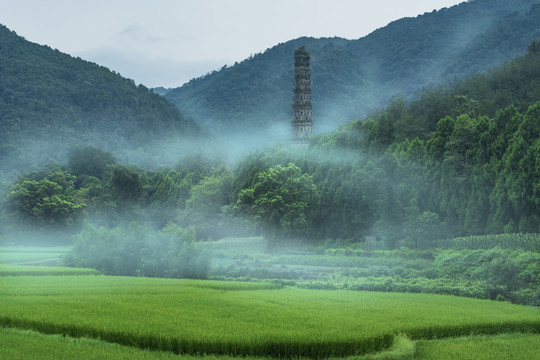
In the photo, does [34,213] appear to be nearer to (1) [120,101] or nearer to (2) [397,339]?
(2) [397,339]

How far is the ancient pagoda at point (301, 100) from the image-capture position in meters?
110

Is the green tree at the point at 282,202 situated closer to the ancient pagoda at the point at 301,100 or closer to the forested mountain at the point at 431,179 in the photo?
the forested mountain at the point at 431,179

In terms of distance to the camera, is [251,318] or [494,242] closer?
[251,318]

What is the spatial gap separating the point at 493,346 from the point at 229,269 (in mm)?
30104

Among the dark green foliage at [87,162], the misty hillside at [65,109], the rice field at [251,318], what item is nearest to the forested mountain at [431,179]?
the rice field at [251,318]

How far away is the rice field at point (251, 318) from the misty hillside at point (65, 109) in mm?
110513

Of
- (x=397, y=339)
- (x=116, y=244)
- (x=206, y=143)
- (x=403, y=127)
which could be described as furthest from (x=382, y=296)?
(x=206, y=143)

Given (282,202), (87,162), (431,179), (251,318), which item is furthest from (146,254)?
(87,162)

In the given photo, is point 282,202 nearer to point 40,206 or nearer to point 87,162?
point 40,206

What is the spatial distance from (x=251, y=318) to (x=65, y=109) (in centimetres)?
15050

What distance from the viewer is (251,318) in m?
24.3

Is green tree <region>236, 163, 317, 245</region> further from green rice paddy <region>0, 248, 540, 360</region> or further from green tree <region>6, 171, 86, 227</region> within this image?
green rice paddy <region>0, 248, 540, 360</region>

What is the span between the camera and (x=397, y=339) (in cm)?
2225

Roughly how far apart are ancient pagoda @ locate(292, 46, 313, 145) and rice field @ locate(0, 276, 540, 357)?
7793 cm
